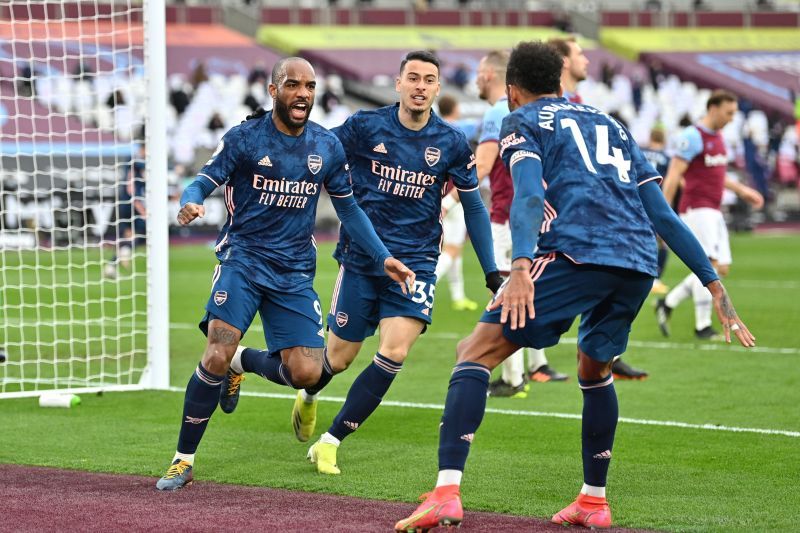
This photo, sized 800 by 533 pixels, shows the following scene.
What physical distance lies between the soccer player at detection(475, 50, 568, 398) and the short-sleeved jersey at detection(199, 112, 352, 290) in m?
2.58

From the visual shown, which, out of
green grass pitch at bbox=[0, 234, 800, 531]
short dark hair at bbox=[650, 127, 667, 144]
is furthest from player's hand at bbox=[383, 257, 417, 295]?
short dark hair at bbox=[650, 127, 667, 144]

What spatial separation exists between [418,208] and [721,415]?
289 centimetres

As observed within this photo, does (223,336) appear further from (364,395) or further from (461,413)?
(461,413)

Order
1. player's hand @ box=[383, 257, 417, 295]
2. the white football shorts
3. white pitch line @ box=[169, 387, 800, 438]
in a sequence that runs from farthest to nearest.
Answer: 1. the white football shorts
2. white pitch line @ box=[169, 387, 800, 438]
3. player's hand @ box=[383, 257, 417, 295]

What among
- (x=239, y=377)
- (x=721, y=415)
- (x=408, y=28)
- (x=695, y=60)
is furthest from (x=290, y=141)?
(x=695, y=60)

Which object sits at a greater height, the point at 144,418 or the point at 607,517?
the point at 607,517

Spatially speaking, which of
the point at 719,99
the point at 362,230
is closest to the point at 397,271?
the point at 362,230

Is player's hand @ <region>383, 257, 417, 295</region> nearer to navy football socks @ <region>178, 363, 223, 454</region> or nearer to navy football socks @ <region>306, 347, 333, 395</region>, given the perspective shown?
navy football socks @ <region>306, 347, 333, 395</region>

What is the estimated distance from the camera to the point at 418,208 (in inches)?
288

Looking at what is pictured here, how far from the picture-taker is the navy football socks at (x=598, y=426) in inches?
227

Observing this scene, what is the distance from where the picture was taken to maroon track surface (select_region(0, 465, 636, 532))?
5574mm

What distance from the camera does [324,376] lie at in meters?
7.23

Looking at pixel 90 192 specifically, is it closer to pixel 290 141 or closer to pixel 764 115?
→ pixel 290 141

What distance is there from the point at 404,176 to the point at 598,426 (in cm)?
213
